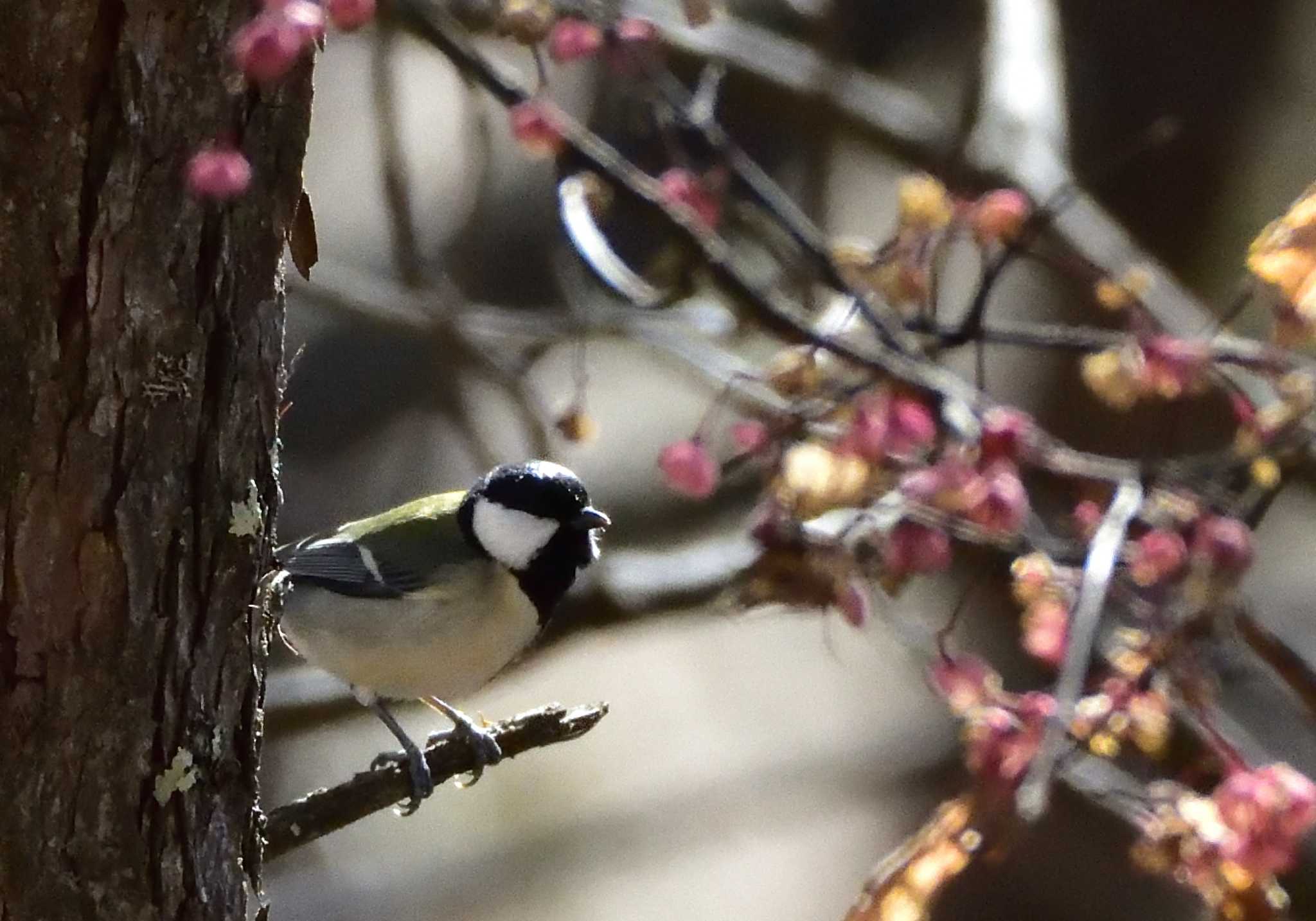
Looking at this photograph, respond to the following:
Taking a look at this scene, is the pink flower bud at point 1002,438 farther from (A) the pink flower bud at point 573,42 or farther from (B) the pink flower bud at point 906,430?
(A) the pink flower bud at point 573,42

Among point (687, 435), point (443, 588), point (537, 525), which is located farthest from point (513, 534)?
point (687, 435)

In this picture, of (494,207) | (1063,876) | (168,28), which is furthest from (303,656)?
(1063,876)

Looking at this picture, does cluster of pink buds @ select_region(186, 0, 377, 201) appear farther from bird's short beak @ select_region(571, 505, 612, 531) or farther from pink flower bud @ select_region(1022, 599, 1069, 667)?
bird's short beak @ select_region(571, 505, 612, 531)

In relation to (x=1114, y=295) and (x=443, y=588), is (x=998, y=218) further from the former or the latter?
(x=443, y=588)

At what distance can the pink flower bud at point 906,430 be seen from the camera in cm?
188

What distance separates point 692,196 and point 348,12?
2.91ft

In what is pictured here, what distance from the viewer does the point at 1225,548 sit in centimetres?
173

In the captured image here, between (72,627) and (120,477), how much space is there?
0.42 feet

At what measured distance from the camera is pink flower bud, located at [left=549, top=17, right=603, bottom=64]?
6.48 feet

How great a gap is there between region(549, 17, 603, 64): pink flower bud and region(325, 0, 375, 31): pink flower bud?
1.60 feet

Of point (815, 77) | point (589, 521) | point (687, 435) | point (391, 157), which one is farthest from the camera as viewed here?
point (687, 435)

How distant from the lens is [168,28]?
1211 millimetres

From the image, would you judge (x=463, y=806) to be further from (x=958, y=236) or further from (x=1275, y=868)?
(x=1275, y=868)

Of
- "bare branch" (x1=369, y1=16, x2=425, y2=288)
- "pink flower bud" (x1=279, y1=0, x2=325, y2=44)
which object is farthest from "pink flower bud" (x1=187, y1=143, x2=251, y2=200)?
"bare branch" (x1=369, y1=16, x2=425, y2=288)
